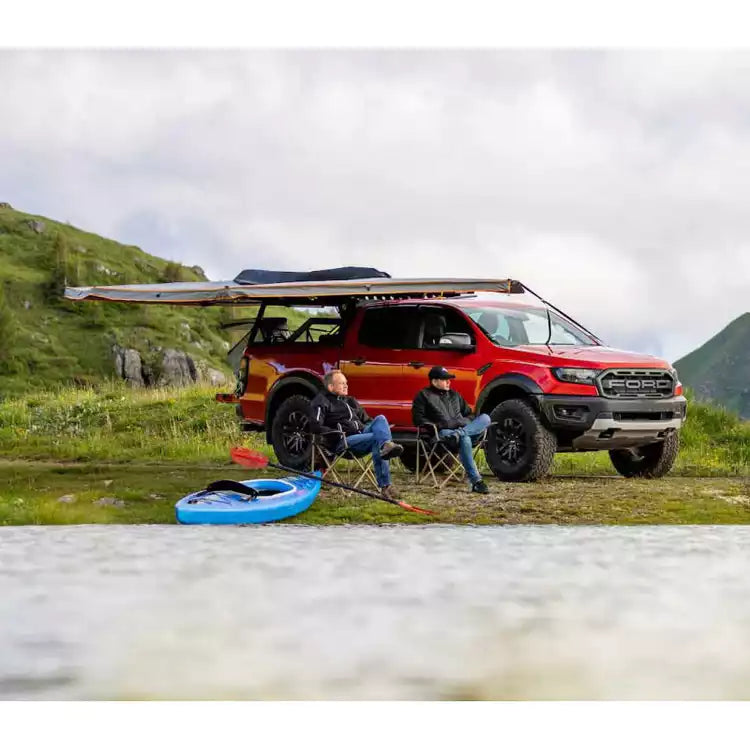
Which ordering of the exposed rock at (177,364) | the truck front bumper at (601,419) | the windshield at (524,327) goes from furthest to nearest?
1. the exposed rock at (177,364)
2. the windshield at (524,327)
3. the truck front bumper at (601,419)

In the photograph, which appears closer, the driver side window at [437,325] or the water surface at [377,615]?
the water surface at [377,615]

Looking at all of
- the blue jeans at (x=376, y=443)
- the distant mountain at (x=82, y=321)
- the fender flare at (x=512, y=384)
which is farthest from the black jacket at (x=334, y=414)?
the distant mountain at (x=82, y=321)

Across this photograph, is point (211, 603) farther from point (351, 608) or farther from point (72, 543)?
point (72, 543)

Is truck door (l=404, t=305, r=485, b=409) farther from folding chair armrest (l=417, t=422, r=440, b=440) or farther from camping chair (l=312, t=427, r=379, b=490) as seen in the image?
camping chair (l=312, t=427, r=379, b=490)

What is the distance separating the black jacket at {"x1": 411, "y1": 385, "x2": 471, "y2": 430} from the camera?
7.62 meters

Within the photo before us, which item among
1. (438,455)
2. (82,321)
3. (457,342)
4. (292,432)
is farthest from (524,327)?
(82,321)

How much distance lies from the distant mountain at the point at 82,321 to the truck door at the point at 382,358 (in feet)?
25.9

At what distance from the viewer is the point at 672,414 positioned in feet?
26.2

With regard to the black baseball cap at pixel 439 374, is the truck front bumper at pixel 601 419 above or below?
below

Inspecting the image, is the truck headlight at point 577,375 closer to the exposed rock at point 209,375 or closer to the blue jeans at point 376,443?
the blue jeans at point 376,443

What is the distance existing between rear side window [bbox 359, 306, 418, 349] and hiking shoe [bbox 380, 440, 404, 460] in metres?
1.24

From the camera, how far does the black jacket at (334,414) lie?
7.52 metres

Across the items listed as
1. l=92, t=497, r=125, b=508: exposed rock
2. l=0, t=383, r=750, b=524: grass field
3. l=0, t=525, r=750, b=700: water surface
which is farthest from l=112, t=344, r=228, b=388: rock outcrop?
l=0, t=525, r=750, b=700: water surface
